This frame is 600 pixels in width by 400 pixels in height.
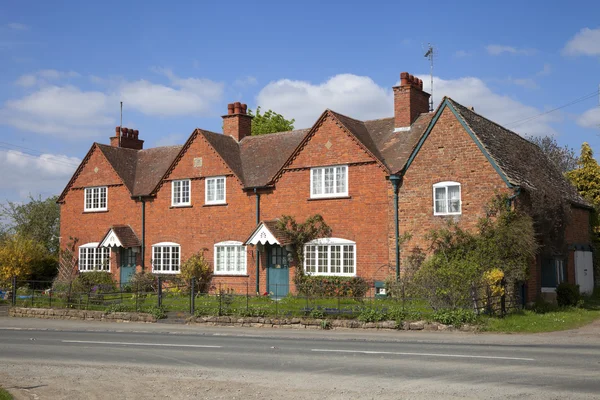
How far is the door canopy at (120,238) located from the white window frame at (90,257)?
1.80 meters

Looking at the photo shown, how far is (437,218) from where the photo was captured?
88.8ft

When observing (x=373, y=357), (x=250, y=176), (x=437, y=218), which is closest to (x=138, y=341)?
(x=373, y=357)

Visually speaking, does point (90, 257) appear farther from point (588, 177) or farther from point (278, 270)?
point (588, 177)

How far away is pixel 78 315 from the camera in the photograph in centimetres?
2800

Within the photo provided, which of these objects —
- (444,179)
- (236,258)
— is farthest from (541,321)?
(236,258)

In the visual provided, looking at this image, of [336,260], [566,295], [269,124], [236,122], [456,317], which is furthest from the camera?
[269,124]

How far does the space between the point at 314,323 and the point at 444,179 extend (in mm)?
8625

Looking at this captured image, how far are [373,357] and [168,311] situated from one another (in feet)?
46.9

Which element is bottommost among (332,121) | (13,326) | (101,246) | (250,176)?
(13,326)

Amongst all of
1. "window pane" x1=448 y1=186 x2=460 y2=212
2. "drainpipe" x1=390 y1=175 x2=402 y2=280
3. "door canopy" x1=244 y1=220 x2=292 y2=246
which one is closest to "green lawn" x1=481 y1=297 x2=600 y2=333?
"window pane" x1=448 y1=186 x2=460 y2=212

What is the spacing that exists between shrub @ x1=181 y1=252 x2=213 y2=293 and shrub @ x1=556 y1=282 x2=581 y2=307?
17.0 m

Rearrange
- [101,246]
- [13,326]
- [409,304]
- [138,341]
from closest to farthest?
[138,341] < [409,304] < [13,326] < [101,246]

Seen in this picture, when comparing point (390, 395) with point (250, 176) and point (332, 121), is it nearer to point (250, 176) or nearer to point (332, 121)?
point (332, 121)

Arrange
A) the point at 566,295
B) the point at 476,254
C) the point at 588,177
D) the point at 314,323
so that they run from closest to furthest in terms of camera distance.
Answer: the point at 314,323 < the point at 476,254 < the point at 566,295 < the point at 588,177
